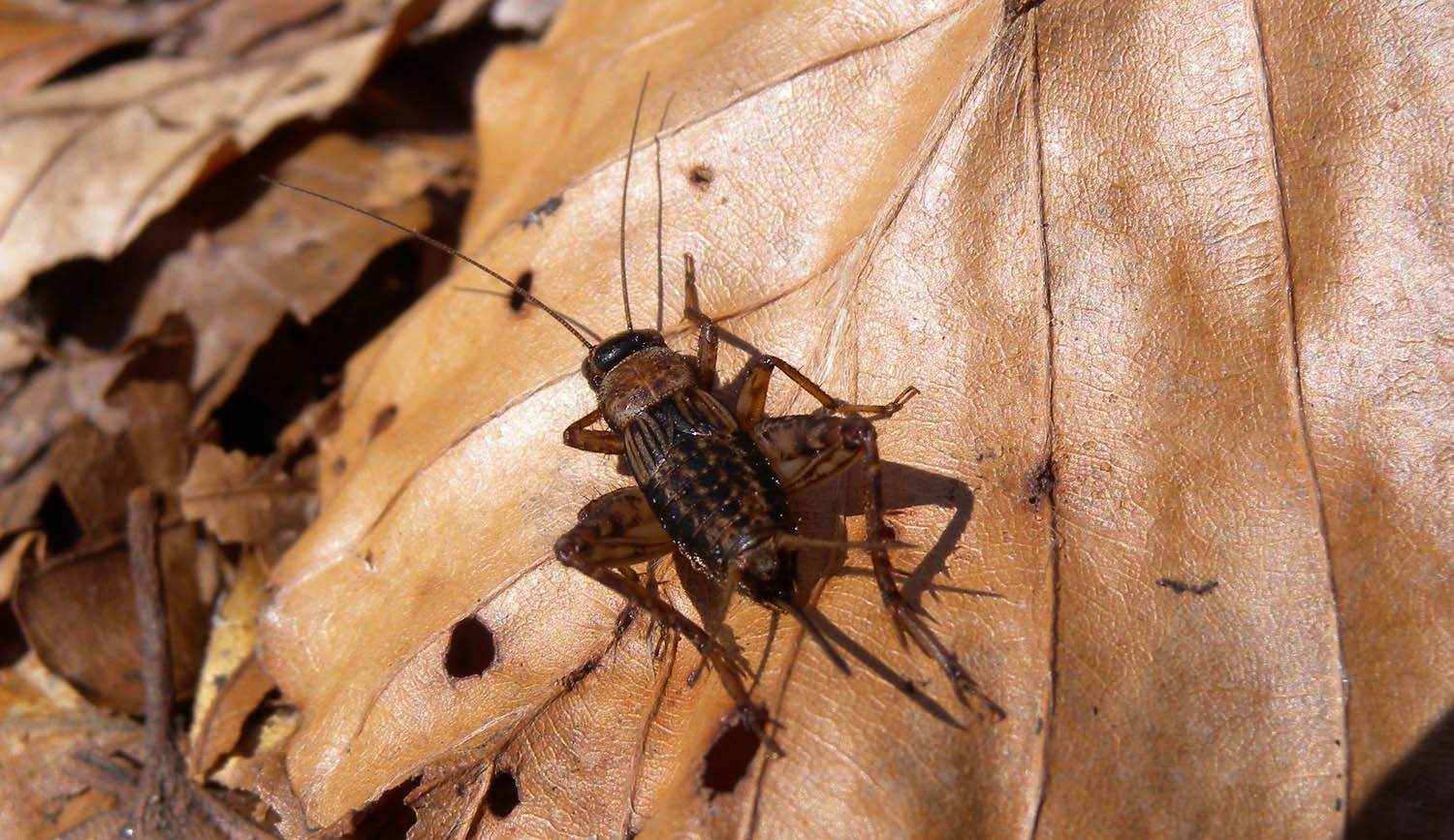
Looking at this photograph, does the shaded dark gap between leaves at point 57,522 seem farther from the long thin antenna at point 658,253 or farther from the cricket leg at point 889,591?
the cricket leg at point 889,591

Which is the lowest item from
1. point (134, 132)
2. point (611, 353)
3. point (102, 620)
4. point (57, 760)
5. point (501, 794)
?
point (57, 760)

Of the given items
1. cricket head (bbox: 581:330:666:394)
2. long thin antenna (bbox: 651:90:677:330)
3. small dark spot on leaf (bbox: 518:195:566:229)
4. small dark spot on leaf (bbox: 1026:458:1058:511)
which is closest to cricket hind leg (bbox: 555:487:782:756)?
cricket head (bbox: 581:330:666:394)

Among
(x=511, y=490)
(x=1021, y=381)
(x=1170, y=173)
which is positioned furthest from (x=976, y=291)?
(x=511, y=490)

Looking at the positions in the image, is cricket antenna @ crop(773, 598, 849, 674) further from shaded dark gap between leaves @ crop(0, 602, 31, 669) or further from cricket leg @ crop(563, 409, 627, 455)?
shaded dark gap between leaves @ crop(0, 602, 31, 669)

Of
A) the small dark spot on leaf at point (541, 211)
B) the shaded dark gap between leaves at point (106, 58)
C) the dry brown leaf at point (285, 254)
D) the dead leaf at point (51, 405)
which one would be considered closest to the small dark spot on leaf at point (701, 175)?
the small dark spot on leaf at point (541, 211)

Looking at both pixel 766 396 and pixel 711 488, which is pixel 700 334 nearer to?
pixel 766 396

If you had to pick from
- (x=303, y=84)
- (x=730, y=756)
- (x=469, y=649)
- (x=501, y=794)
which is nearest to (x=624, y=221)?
(x=469, y=649)
